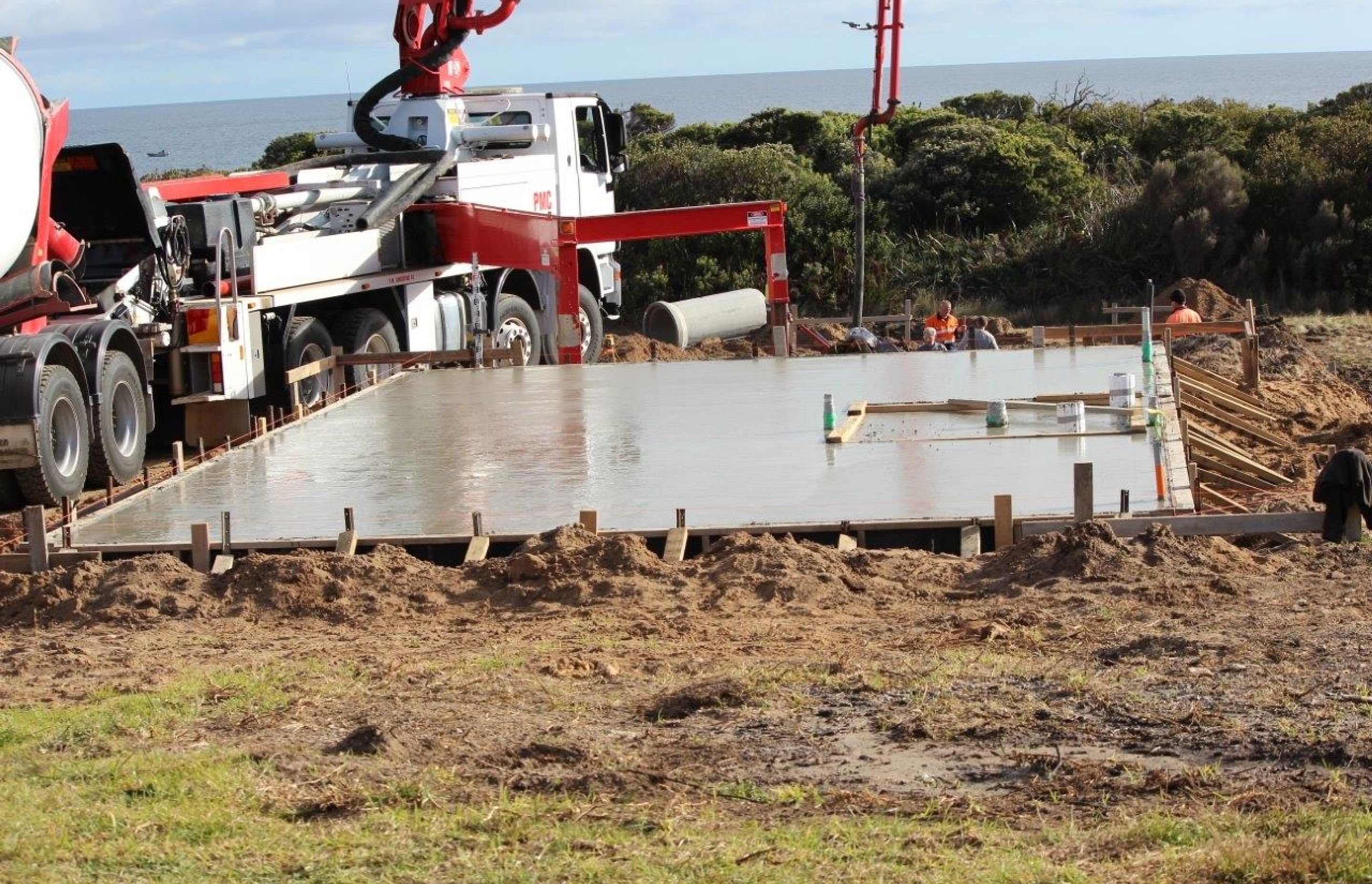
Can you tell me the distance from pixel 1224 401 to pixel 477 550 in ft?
31.5

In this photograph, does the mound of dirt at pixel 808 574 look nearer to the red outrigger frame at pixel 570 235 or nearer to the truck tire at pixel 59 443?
the truck tire at pixel 59 443

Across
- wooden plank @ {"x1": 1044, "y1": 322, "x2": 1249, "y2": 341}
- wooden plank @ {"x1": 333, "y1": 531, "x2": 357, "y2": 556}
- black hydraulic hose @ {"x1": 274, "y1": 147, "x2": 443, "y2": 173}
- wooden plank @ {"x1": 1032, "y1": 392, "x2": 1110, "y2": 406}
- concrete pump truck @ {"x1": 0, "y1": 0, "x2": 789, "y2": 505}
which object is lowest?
wooden plank @ {"x1": 333, "y1": 531, "x2": 357, "y2": 556}

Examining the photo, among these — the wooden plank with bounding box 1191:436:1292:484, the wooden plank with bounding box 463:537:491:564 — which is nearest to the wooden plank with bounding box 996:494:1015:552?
the wooden plank with bounding box 463:537:491:564

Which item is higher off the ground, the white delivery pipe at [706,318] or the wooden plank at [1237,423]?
the white delivery pipe at [706,318]

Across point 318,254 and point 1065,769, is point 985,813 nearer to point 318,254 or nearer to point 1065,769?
point 1065,769

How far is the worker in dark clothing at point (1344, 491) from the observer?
10.4 m

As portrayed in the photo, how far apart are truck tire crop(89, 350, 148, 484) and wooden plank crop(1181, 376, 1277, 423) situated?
9573 mm

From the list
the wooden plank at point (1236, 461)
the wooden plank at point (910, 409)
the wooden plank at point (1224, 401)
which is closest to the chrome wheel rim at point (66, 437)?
the wooden plank at point (910, 409)

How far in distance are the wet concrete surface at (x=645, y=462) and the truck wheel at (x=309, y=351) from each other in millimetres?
964

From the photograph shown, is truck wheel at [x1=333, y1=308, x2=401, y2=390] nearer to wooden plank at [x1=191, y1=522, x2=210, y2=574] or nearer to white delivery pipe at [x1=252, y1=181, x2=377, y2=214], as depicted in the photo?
white delivery pipe at [x1=252, y1=181, x2=377, y2=214]

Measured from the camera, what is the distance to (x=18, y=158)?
47.0ft

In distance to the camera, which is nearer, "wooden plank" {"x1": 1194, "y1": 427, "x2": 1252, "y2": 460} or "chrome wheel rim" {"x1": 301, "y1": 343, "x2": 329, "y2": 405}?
"wooden plank" {"x1": 1194, "y1": 427, "x2": 1252, "y2": 460}

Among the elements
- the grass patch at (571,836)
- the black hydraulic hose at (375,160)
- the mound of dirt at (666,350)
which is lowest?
the grass patch at (571,836)

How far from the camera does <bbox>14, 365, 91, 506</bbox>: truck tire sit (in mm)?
13828
